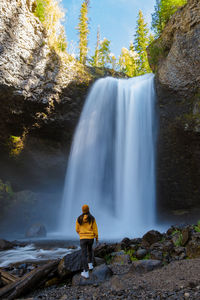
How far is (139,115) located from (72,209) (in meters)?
8.95

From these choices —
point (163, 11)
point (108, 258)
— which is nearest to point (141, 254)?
point (108, 258)

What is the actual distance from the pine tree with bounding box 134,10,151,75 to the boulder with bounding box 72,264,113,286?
96.9 ft

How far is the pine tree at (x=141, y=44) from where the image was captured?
29727mm

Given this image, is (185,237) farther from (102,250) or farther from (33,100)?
(33,100)

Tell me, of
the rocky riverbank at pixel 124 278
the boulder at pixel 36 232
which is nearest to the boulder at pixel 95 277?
the rocky riverbank at pixel 124 278

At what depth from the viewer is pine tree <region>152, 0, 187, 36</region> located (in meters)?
17.3

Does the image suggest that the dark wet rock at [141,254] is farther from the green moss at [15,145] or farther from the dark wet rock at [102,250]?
the green moss at [15,145]

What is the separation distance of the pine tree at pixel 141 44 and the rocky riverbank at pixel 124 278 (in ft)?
92.7

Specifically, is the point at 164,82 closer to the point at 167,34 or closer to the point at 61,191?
the point at 167,34

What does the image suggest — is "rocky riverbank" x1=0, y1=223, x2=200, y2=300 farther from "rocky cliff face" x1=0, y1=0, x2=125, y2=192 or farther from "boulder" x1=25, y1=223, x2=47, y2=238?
"rocky cliff face" x1=0, y1=0, x2=125, y2=192

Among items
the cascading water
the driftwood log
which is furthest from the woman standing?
the cascading water

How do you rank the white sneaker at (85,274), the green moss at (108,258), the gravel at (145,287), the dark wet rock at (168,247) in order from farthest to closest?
the green moss at (108,258) < the dark wet rock at (168,247) < the white sneaker at (85,274) < the gravel at (145,287)

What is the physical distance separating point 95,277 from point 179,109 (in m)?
12.6

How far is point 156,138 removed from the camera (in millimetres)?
15109
